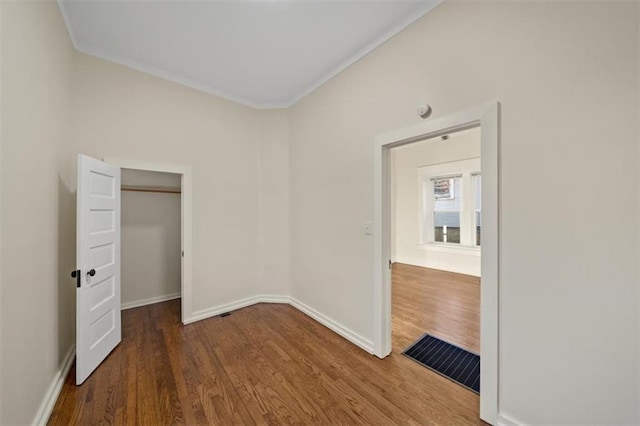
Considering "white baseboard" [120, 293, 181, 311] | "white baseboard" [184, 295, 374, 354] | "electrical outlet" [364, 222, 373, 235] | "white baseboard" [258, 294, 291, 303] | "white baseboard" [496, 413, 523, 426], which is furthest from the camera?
"white baseboard" [258, 294, 291, 303]

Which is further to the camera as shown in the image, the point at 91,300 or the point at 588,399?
the point at 91,300

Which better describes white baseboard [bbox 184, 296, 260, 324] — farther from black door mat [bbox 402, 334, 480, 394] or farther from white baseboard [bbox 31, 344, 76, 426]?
black door mat [bbox 402, 334, 480, 394]

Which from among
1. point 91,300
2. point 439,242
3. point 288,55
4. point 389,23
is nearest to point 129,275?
point 91,300

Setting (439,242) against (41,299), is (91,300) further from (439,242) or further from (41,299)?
(439,242)

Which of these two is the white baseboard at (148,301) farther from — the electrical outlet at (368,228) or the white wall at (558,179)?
the white wall at (558,179)

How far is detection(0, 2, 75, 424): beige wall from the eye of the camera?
1.31 m

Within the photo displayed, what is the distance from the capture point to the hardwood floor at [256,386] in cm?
171

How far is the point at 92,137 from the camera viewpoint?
2.59m

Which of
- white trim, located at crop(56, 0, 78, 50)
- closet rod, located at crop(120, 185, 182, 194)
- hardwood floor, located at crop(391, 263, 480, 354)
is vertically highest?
white trim, located at crop(56, 0, 78, 50)

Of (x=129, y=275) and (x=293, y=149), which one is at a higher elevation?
(x=293, y=149)

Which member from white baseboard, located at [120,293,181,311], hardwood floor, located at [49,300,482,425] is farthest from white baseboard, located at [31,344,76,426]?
white baseboard, located at [120,293,181,311]

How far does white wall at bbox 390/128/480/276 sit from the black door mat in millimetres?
3327

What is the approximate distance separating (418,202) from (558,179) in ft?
16.7

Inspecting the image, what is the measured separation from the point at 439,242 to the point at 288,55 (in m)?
5.39
